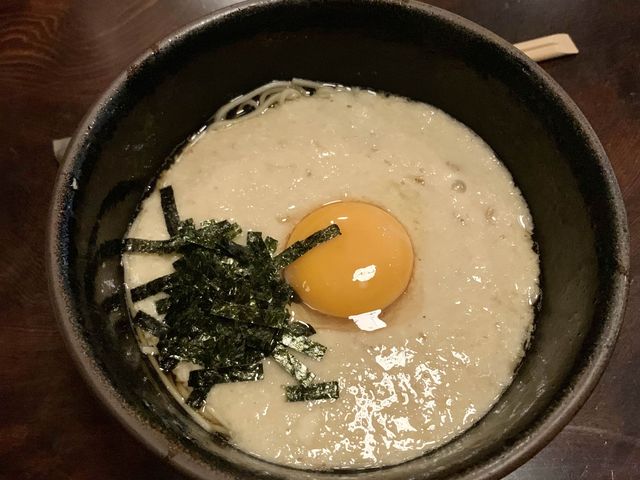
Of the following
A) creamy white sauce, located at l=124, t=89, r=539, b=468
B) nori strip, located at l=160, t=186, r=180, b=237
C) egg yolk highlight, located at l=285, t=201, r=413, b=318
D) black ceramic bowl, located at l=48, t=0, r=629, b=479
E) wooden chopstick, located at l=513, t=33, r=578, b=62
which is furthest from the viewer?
wooden chopstick, located at l=513, t=33, r=578, b=62

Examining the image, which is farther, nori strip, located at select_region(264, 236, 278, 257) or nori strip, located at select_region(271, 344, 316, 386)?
nori strip, located at select_region(264, 236, 278, 257)

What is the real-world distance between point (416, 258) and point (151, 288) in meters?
0.90

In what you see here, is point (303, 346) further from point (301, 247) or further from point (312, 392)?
point (301, 247)

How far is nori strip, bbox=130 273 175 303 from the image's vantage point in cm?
196

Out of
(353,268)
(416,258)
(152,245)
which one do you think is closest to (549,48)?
(416,258)

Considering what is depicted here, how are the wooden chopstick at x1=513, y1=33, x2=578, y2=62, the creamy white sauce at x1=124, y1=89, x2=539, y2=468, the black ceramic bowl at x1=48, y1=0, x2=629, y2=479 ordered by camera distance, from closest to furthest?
1. the black ceramic bowl at x1=48, y1=0, x2=629, y2=479
2. the creamy white sauce at x1=124, y1=89, x2=539, y2=468
3. the wooden chopstick at x1=513, y1=33, x2=578, y2=62

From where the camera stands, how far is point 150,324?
1.94 meters

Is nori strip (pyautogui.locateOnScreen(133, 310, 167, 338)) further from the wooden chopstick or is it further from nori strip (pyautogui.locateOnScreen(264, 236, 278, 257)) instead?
the wooden chopstick

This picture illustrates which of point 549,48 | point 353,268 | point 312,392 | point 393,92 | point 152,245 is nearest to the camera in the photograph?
point 312,392

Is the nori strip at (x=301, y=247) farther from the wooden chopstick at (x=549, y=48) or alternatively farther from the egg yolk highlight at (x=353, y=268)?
the wooden chopstick at (x=549, y=48)

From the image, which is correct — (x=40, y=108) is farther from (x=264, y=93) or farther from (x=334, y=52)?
(x=334, y=52)

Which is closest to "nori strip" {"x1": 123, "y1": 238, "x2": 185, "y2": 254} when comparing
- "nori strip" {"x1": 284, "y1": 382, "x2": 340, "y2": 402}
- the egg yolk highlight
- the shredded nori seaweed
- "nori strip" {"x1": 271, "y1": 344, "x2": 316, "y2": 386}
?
the shredded nori seaweed

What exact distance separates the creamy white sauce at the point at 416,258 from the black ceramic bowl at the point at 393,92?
0.07 m

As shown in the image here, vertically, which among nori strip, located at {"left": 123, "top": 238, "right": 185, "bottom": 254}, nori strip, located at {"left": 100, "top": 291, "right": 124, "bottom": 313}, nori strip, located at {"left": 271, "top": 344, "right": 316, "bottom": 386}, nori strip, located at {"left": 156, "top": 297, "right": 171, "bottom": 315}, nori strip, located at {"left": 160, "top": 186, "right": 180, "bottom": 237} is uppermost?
nori strip, located at {"left": 160, "top": 186, "right": 180, "bottom": 237}
